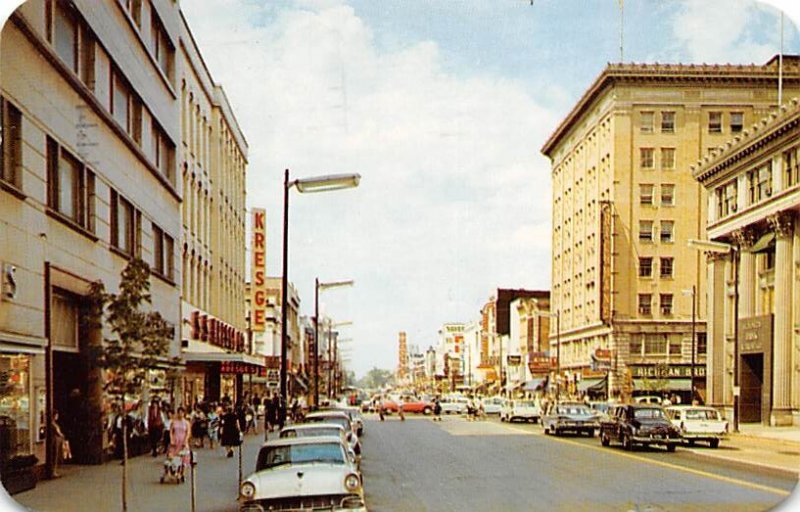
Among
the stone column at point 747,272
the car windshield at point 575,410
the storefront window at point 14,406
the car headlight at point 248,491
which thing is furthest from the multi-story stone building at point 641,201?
the storefront window at point 14,406

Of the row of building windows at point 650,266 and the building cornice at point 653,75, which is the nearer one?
the building cornice at point 653,75

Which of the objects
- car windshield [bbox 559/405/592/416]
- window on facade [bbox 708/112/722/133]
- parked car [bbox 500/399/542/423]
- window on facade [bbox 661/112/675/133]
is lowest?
parked car [bbox 500/399/542/423]

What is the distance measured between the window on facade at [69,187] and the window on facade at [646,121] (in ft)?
71.0

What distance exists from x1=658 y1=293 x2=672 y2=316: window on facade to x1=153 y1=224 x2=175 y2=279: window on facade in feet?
68.0

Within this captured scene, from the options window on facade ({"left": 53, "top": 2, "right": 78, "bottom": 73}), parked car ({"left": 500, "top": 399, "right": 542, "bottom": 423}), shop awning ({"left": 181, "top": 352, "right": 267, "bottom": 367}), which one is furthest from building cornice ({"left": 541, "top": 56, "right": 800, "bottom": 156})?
parked car ({"left": 500, "top": 399, "right": 542, "bottom": 423})

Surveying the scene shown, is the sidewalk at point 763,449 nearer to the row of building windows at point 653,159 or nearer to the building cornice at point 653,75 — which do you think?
the building cornice at point 653,75

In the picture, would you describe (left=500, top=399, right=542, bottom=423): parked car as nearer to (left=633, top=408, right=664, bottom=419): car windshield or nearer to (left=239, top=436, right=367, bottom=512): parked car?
(left=633, top=408, right=664, bottom=419): car windshield

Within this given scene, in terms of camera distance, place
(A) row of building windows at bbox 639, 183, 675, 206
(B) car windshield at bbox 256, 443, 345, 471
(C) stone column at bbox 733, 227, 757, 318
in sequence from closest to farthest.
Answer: (B) car windshield at bbox 256, 443, 345, 471 → (A) row of building windows at bbox 639, 183, 675, 206 → (C) stone column at bbox 733, 227, 757, 318

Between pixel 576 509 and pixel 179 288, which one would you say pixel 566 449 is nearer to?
pixel 179 288

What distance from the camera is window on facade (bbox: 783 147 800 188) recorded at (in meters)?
44.9

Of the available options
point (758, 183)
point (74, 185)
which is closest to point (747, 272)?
point (758, 183)

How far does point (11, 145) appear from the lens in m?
15.9

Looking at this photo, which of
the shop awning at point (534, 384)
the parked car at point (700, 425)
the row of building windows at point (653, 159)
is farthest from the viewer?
the shop awning at point (534, 384)

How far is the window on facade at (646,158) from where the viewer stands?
122 feet
